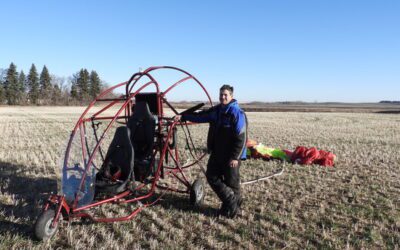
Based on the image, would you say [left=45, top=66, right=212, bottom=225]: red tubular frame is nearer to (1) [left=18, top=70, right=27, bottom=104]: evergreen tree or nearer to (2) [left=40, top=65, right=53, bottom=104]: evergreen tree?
(1) [left=18, top=70, right=27, bottom=104]: evergreen tree

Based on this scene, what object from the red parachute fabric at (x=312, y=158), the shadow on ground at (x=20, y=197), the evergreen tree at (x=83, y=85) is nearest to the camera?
the shadow on ground at (x=20, y=197)

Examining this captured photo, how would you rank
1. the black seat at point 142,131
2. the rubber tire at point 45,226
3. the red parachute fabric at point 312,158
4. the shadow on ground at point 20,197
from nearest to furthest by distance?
the rubber tire at point 45,226 < the shadow on ground at point 20,197 < the black seat at point 142,131 < the red parachute fabric at point 312,158

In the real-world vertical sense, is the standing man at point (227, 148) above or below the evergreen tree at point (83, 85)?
below

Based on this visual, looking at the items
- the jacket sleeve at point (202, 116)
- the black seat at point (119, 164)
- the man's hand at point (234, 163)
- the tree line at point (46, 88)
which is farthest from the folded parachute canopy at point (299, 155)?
the tree line at point (46, 88)

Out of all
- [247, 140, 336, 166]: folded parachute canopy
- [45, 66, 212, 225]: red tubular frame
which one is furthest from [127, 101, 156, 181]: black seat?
[247, 140, 336, 166]: folded parachute canopy

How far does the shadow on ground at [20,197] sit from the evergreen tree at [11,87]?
72.6 m

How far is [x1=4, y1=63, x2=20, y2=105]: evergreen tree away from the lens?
72.0 m

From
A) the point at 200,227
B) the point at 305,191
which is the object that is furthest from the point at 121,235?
the point at 305,191

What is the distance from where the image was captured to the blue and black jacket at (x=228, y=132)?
17.1 ft

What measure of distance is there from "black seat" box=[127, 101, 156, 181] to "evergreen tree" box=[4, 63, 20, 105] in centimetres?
7645

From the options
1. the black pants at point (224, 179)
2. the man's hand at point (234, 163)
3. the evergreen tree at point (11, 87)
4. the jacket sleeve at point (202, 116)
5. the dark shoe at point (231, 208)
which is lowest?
the dark shoe at point (231, 208)

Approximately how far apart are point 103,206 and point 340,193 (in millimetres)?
4598

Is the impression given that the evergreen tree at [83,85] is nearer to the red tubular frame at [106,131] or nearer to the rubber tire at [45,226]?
the red tubular frame at [106,131]

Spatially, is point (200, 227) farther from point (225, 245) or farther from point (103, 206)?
point (103, 206)
